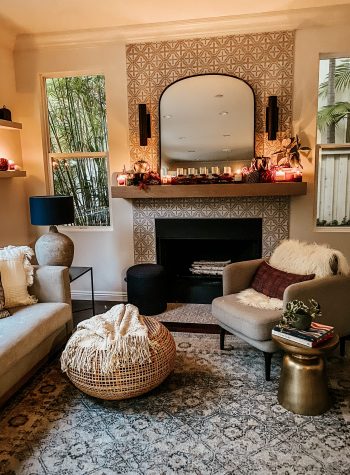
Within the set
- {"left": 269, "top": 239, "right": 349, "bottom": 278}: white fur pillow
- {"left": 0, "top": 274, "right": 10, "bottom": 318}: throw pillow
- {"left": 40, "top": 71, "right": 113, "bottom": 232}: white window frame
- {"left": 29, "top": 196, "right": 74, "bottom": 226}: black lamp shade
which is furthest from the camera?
{"left": 40, "top": 71, "right": 113, "bottom": 232}: white window frame

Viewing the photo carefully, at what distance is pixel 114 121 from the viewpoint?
13.1 feet

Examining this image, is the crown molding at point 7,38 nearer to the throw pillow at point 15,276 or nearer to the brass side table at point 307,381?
the throw pillow at point 15,276

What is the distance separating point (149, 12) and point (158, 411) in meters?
3.26

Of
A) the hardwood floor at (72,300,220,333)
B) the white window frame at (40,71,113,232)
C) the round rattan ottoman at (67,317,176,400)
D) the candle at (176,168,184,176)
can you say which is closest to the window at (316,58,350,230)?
the candle at (176,168,184,176)

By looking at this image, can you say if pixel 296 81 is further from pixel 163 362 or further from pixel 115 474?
pixel 115 474

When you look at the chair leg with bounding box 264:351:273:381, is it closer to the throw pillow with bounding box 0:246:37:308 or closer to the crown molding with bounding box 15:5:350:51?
the throw pillow with bounding box 0:246:37:308

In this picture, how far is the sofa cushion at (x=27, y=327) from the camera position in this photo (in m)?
2.20

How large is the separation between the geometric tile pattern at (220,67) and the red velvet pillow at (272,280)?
135cm

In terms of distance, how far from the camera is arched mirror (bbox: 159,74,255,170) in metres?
3.78

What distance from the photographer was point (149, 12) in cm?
344

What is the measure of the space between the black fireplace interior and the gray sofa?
1392 millimetres

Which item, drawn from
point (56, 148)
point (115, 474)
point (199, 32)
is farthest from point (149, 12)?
point (115, 474)

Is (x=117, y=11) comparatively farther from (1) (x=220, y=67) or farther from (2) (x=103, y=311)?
(2) (x=103, y=311)

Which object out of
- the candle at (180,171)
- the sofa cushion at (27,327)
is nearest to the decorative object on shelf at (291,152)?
the candle at (180,171)
